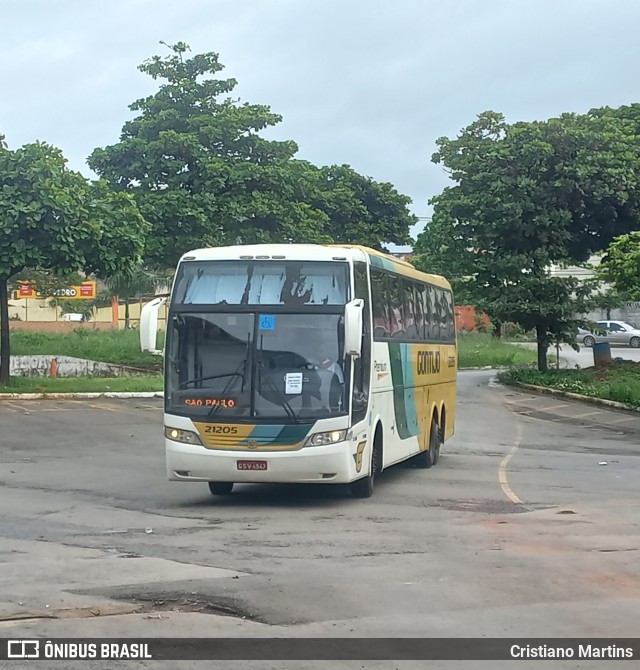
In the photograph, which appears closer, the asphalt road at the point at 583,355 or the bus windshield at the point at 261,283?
the bus windshield at the point at 261,283

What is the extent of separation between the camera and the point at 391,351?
1507cm

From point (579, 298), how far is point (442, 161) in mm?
6717

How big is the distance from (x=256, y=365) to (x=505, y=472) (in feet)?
19.3

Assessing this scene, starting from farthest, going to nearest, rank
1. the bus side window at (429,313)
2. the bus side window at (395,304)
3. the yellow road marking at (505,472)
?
the bus side window at (429,313) < the bus side window at (395,304) < the yellow road marking at (505,472)

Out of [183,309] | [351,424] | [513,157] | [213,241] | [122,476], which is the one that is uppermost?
[513,157]

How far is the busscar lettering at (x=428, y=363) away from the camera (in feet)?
56.6

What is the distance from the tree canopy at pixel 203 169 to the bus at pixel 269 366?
22.0 metres

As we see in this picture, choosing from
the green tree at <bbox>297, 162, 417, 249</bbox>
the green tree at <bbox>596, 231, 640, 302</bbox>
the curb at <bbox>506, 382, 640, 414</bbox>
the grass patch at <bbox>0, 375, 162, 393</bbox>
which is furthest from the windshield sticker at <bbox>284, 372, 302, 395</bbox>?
the green tree at <bbox>297, 162, 417, 249</bbox>

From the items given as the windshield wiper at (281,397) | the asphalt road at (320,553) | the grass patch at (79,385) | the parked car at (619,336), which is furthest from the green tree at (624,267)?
the parked car at (619,336)

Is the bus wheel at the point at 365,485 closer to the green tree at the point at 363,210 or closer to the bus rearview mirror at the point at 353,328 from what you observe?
the bus rearview mirror at the point at 353,328

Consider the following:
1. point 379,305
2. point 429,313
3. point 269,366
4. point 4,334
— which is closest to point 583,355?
point 4,334

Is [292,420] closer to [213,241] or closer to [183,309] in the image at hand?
[183,309]

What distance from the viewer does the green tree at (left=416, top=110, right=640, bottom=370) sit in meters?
33.9

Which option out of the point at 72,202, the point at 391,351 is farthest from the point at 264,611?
the point at 72,202
